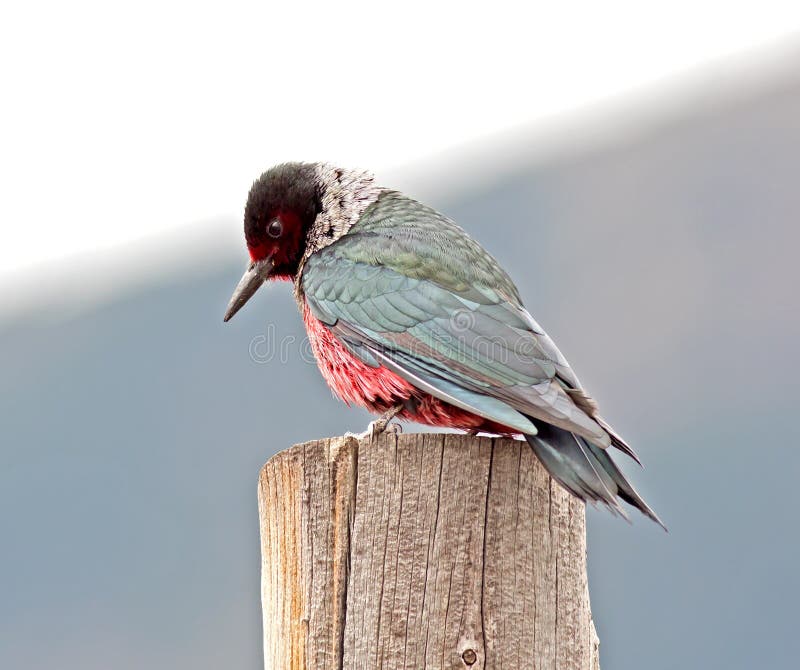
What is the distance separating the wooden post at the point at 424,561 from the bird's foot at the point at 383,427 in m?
0.10

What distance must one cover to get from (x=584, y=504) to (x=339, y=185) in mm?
2571

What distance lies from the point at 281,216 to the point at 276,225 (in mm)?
51

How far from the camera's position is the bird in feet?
12.4

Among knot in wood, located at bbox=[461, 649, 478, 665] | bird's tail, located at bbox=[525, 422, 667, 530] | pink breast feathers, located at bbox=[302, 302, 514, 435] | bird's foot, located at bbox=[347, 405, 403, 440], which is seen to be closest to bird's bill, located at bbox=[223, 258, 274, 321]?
pink breast feathers, located at bbox=[302, 302, 514, 435]

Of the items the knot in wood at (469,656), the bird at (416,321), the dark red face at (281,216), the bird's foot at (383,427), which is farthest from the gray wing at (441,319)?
the knot in wood at (469,656)

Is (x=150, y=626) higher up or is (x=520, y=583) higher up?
(x=150, y=626)

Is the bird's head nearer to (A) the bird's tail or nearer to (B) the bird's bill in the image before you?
(B) the bird's bill

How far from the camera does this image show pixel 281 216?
5.62m

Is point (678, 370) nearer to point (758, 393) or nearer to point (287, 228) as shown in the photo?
point (758, 393)

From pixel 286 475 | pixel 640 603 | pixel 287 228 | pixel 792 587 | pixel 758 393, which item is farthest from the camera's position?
pixel 758 393

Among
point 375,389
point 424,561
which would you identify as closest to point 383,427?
point 375,389

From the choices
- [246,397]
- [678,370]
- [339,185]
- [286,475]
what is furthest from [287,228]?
[678,370]

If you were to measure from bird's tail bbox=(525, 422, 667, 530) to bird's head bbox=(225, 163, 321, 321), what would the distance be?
6.95 feet

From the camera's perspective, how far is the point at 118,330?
29.4 m
